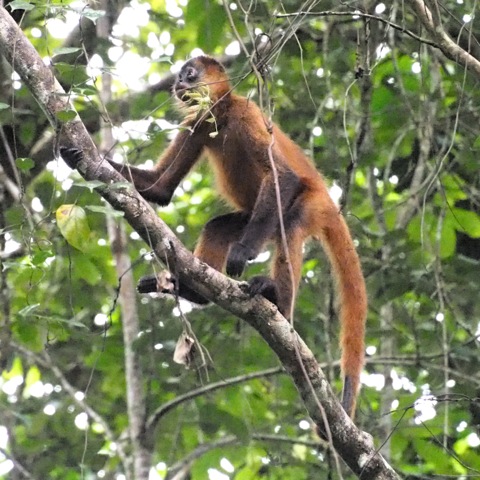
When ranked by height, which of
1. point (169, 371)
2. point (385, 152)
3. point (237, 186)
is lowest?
point (169, 371)

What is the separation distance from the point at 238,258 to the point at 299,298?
1.85 m

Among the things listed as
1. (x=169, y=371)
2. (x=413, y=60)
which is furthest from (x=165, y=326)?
(x=413, y=60)

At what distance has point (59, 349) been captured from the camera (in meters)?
6.70

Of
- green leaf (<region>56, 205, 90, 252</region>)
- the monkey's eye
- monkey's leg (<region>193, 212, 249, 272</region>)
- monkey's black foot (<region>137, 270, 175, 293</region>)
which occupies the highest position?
the monkey's eye

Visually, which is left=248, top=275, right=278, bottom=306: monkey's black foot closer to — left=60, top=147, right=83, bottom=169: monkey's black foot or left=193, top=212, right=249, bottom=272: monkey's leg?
left=193, top=212, right=249, bottom=272: monkey's leg

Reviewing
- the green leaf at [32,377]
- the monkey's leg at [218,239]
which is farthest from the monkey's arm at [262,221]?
the green leaf at [32,377]

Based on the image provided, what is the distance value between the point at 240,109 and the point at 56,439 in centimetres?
288

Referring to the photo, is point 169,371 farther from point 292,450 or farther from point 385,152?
point 385,152

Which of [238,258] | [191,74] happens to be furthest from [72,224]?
[191,74]

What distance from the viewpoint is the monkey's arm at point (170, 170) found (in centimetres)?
561

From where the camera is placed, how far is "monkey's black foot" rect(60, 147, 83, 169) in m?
3.80

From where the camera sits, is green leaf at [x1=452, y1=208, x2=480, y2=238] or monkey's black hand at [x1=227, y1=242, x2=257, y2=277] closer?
monkey's black hand at [x1=227, y1=242, x2=257, y2=277]

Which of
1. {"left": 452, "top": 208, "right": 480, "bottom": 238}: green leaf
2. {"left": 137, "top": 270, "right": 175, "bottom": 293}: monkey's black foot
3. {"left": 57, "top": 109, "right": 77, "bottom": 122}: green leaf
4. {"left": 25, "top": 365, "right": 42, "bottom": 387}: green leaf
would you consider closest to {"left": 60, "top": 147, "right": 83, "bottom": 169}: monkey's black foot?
{"left": 57, "top": 109, "right": 77, "bottom": 122}: green leaf

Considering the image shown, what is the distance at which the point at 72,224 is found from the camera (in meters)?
3.58
